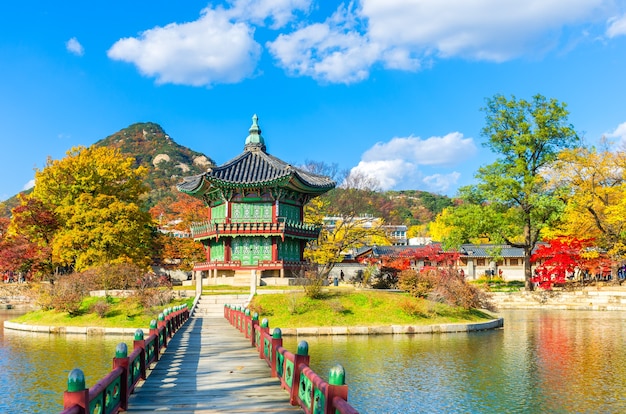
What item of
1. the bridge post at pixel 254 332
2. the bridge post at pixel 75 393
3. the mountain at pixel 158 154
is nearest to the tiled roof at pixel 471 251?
the bridge post at pixel 254 332

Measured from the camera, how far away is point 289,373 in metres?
10.8

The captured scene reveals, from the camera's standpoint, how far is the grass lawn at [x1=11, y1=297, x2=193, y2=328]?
29.5 metres

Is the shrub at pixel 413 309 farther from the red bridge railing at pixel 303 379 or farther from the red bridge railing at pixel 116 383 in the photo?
the red bridge railing at pixel 116 383

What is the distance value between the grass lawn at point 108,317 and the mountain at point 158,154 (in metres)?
110

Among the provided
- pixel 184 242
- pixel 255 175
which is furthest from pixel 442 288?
pixel 184 242

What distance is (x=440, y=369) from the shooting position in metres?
17.7

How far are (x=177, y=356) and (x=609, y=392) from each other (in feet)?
37.8

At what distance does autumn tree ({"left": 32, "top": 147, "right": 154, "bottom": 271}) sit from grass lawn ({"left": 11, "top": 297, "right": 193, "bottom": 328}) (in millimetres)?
9818

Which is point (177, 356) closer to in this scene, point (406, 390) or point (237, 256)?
point (406, 390)

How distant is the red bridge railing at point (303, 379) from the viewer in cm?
727

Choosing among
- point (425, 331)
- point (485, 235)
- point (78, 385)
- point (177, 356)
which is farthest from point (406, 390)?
point (485, 235)

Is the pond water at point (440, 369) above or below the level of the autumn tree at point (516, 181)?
below

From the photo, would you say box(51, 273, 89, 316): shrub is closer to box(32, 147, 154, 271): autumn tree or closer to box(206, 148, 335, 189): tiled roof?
box(32, 147, 154, 271): autumn tree

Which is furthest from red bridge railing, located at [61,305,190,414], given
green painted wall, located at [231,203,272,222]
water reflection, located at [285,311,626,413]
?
green painted wall, located at [231,203,272,222]
